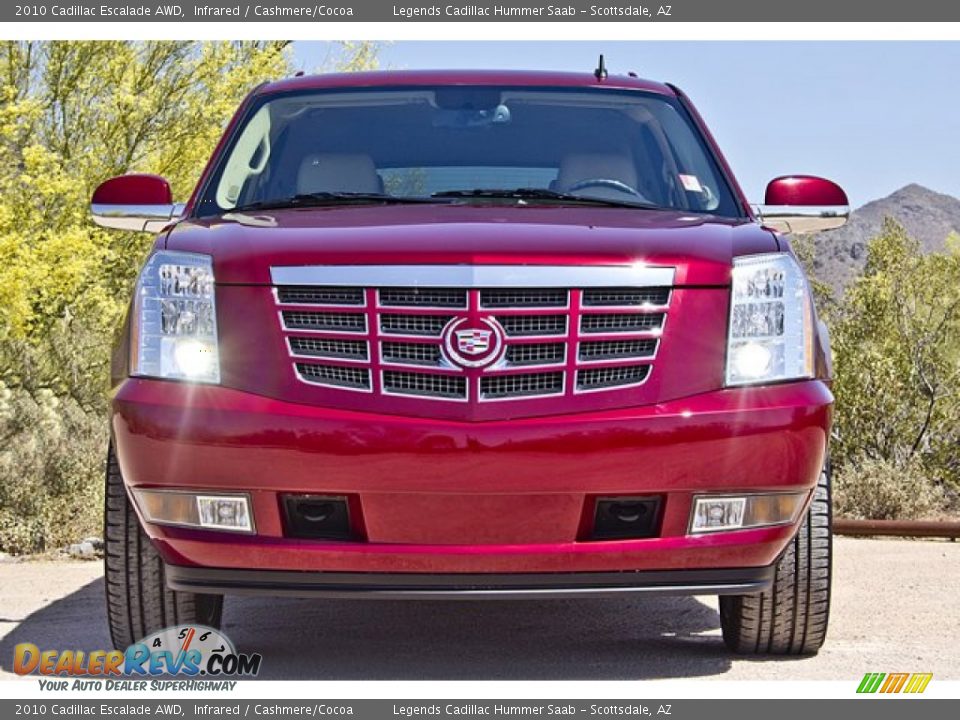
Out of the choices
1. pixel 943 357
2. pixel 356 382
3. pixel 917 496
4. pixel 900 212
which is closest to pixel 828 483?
pixel 356 382

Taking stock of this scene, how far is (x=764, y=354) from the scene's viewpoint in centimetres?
442

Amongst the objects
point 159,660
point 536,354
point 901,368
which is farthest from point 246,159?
point 901,368

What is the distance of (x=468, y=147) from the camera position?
579cm

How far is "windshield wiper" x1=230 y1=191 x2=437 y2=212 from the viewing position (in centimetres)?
520

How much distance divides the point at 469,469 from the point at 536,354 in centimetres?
35

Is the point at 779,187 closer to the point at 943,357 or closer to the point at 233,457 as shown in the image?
the point at 233,457

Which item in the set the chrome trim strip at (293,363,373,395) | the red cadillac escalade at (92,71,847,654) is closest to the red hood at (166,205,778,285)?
the red cadillac escalade at (92,71,847,654)

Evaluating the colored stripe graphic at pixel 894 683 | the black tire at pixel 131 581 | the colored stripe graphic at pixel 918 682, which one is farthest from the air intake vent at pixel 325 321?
the colored stripe graphic at pixel 918 682

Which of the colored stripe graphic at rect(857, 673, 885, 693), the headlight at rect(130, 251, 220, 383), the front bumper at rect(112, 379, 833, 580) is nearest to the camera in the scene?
the front bumper at rect(112, 379, 833, 580)

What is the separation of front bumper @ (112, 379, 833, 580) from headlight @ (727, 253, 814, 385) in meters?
0.07

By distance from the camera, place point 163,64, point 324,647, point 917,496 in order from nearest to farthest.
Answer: point 324,647 → point 917,496 → point 163,64

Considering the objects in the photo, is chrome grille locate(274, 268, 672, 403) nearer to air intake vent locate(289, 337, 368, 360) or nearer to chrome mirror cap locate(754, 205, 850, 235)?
air intake vent locate(289, 337, 368, 360)

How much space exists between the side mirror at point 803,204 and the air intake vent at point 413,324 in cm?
180
